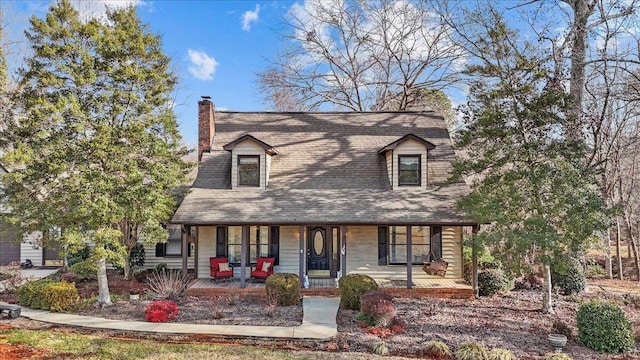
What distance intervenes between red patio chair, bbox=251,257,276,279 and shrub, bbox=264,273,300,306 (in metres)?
2.64

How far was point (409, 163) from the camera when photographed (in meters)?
16.1

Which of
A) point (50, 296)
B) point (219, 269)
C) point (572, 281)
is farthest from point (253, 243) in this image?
point (572, 281)

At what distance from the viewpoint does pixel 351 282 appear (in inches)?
468

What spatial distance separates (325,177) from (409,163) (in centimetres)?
344

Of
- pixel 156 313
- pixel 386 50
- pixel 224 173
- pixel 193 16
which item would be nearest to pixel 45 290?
pixel 156 313

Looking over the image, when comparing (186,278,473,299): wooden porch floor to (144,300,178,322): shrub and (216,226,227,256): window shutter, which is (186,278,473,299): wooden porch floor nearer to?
(216,226,227,256): window shutter

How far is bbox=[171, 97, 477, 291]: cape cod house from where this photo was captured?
14109mm

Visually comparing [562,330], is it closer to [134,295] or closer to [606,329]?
[606,329]

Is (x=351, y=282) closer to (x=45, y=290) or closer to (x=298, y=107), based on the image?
(x=45, y=290)

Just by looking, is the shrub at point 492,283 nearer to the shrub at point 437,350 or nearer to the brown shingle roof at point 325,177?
the brown shingle roof at point 325,177

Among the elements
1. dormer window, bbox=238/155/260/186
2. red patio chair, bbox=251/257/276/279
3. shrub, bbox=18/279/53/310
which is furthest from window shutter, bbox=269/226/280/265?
shrub, bbox=18/279/53/310

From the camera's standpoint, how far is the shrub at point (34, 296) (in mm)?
11534

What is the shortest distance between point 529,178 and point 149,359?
1039cm

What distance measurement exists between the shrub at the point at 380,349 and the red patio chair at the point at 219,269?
7844 millimetres
